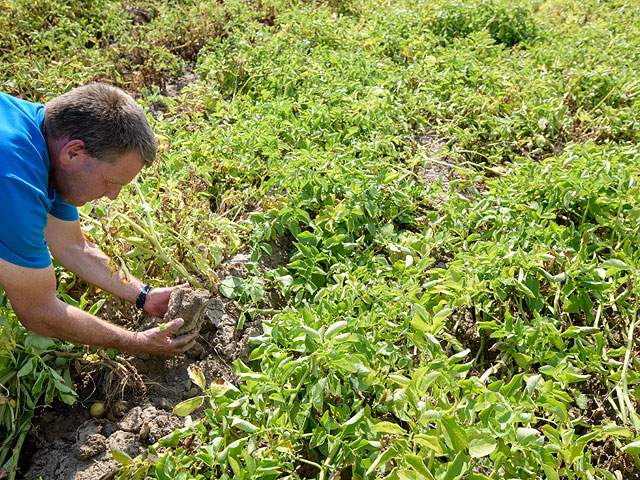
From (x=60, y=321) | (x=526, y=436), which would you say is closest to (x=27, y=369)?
(x=60, y=321)

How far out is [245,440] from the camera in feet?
5.76

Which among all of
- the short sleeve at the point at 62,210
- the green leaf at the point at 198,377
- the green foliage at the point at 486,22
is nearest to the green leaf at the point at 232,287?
the green leaf at the point at 198,377

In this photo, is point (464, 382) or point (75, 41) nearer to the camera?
point (464, 382)

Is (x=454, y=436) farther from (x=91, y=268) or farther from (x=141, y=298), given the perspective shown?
(x=91, y=268)

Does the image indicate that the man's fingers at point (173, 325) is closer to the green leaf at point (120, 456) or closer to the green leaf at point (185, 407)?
the green leaf at point (185, 407)

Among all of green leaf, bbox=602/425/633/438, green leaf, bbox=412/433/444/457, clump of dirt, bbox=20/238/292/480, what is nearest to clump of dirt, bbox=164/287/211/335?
clump of dirt, bbox=20/238/292/480

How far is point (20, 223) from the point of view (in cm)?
174

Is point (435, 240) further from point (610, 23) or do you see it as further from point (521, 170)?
point (610, 23)

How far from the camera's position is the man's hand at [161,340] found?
2.09 metres

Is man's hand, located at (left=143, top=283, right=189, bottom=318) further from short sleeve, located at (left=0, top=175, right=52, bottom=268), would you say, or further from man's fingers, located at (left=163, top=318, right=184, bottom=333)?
short sleeve, located at (left=0, top=175, right=52, bottom=268)

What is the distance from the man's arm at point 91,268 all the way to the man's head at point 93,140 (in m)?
0.31

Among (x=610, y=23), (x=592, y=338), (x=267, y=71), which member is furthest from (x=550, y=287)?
(x=610, y=23)

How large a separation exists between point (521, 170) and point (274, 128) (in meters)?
1.58

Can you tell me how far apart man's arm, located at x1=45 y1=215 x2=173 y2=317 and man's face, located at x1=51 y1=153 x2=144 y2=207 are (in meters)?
0.28
